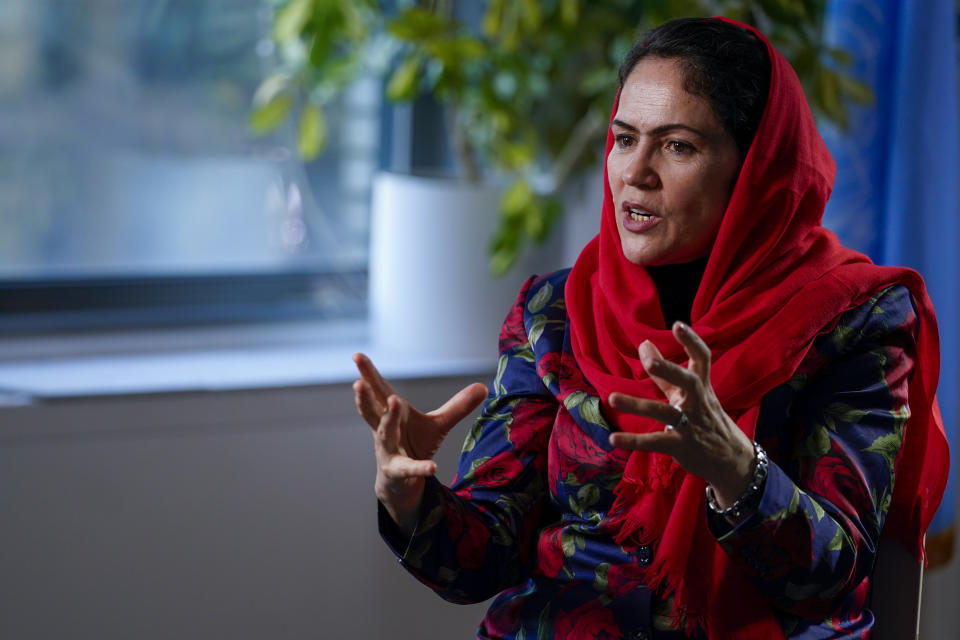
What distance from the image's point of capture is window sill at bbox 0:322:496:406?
206 cm

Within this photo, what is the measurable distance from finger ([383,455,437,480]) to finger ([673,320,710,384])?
0.92 ft

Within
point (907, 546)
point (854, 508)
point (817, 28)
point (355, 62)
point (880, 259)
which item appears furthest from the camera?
point (355, 62)

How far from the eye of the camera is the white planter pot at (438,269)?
7.26 ft

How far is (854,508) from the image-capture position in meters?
1.19

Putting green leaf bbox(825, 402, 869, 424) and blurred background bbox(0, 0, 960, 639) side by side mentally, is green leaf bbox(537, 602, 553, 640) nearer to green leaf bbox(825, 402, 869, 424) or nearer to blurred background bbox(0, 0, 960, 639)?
green leaf bbox(825, 402, 869, 424)

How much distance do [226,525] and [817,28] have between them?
1.52 metres

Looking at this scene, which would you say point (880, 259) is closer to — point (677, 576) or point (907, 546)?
point (907, 546)

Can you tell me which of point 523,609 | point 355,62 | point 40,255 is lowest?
point 523,609

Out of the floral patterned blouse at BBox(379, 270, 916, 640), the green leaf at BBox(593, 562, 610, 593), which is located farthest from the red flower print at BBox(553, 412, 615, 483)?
the green leaf at BBox(593, 562, 610, 593)

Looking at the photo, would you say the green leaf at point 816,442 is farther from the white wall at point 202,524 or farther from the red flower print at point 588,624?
the white wall at point 202,524

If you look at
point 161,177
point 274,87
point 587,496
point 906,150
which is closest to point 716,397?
point 587,496

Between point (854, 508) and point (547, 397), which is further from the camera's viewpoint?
point (547, 397)

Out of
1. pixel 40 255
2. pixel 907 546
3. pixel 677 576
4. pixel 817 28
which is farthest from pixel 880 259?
pixel 40 255

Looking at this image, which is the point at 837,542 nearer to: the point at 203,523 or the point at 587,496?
the point at 587,496
